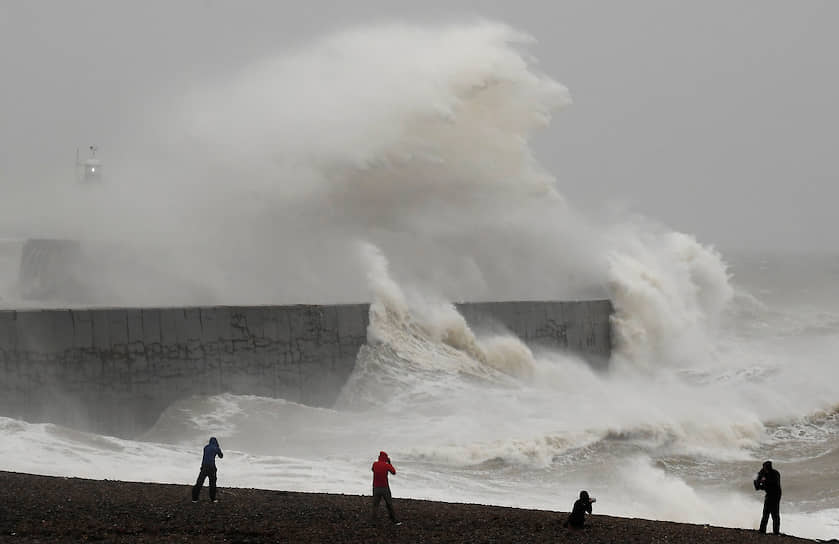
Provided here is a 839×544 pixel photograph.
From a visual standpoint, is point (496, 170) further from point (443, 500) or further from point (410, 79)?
point (443, 500)

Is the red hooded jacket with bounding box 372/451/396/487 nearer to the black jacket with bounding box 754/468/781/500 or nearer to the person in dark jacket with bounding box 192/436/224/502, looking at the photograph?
the person in dark jacket with bounding box 192/436/224/502

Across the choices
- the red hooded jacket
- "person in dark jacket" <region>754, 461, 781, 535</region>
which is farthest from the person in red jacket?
"person in dark jacket" <region>754, 461, 781, 535</region>

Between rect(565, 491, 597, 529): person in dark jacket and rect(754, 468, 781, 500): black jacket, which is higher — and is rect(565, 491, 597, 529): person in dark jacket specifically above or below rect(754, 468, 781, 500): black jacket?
below

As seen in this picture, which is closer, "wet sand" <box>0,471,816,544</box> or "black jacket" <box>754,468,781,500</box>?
"wet sand" <box>0,471,816,544</box>

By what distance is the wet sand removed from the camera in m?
6.86

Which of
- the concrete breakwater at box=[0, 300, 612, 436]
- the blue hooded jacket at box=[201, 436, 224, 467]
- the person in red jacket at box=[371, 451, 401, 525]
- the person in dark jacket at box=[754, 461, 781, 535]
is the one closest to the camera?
the person in red jacket at box=[371, 451, 401, 525]

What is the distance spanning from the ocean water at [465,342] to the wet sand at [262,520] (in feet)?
3.93

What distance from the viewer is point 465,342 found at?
57.9ft

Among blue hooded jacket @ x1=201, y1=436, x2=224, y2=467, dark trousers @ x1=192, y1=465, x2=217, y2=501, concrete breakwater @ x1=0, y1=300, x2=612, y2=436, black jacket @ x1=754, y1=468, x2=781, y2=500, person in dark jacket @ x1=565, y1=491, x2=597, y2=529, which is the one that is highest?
concrete breakwater @ x1=0, y1=300, x2=612, y2=436

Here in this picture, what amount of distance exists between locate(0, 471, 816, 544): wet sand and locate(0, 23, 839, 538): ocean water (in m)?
1.20

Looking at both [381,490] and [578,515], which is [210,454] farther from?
[578,515]

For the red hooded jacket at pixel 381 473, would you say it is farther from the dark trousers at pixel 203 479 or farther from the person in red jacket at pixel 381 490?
the dark trousers at pixel 203 479

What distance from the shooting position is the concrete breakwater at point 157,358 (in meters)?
11.9

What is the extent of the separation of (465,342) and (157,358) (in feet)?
20.2
